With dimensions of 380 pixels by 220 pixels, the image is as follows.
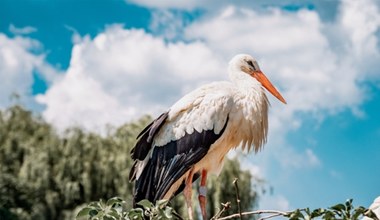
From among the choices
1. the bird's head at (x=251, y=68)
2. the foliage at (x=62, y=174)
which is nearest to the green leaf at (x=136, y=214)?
the bird's head at (x=251, y=68)

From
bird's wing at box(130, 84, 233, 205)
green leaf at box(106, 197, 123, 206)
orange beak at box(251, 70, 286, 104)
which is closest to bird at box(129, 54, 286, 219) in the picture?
bird's wing at box(130, 84, 233, 205)

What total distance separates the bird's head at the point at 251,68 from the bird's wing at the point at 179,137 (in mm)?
462

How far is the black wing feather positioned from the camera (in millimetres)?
5324

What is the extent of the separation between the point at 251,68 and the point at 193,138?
2.75 feet

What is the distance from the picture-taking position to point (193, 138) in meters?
5.47

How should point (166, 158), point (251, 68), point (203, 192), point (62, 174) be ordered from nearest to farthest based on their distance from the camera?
point (166, 158) < point (203, 192) < point (251, 68) < point (62, 174)

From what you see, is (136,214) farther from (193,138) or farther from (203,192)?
(203,192)

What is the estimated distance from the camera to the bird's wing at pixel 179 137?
5402 millimetres

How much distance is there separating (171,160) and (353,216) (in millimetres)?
2663

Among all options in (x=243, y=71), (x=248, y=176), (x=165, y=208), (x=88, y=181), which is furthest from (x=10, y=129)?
(x=165, y=208)

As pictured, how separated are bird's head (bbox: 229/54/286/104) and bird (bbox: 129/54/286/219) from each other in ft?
0.74

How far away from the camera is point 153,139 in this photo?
5496 millimetres

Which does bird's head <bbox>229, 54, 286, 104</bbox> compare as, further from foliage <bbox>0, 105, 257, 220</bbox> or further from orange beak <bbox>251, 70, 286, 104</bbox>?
foliage <bbox>0, 105, 257, 220</bbox>

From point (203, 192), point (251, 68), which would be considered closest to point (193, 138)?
point (203, 192)
